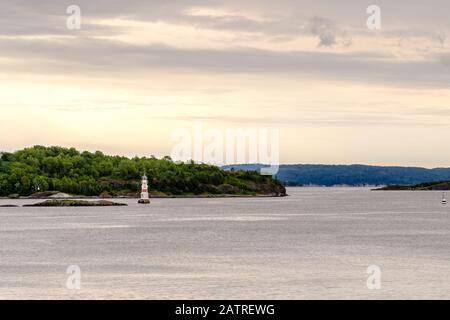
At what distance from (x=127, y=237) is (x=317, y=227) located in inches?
1672

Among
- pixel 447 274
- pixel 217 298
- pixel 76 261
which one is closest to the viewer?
pixel 217 298

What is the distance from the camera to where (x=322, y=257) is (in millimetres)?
85188

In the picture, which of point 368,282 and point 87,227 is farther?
point 87,227

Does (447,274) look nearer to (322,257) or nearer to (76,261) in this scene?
(322,257)

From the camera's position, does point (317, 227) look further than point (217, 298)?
Yes

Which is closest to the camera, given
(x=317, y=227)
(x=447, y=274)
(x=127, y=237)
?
(x=447, y=274)
